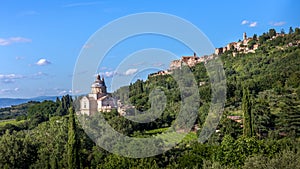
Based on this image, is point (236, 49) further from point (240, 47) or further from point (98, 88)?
point (98, 88)

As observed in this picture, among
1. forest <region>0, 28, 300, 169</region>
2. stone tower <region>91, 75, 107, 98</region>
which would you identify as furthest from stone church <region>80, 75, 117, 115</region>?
forest <region>0, 28, 300, 169</region>

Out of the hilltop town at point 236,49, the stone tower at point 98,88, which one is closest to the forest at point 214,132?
the stone tower at point 98,88

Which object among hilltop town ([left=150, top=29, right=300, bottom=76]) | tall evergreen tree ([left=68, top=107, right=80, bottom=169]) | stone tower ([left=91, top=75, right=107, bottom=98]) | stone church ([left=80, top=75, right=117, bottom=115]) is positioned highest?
hilltop town ([left=150, top=29, right=300, bottom=76])

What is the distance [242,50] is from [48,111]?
29.3 m

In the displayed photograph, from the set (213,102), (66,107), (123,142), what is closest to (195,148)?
(123,142)

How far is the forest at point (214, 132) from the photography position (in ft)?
52.2

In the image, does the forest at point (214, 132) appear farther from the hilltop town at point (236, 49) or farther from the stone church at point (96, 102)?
the hilltop town at point (236, 49)

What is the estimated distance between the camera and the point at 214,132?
23.5m

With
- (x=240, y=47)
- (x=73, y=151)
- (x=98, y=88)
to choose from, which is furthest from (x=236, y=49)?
(x=73, y=151)

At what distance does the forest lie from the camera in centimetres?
1591

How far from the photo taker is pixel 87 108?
3403cm

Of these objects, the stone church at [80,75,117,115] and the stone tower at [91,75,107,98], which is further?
the stone tower at [91,75,107,98]

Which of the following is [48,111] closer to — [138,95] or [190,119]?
[138,95]

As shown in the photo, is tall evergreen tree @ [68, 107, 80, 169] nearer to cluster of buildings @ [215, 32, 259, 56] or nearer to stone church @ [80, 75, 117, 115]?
stone church @ [80, 75, 117, 115]
